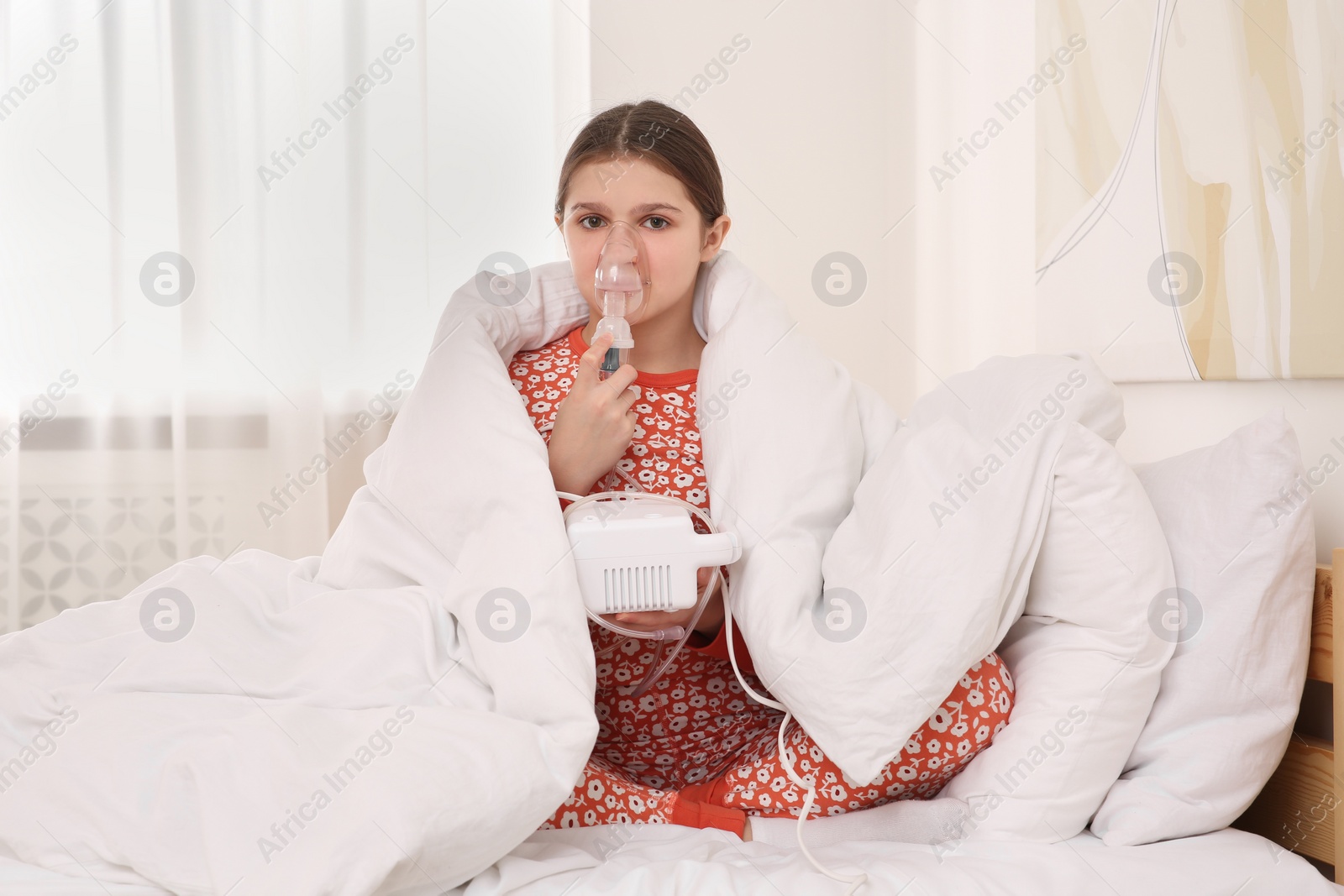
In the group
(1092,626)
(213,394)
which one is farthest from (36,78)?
(1092,626)

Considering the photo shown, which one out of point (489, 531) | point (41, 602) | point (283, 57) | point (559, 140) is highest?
point (283, 57)

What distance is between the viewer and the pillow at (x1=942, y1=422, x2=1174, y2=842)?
0.85m

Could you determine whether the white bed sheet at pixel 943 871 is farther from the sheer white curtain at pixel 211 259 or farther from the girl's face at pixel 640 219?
the sheer white curtain at pixel 211 259

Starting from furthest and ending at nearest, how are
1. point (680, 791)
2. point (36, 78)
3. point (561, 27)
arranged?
point (561, 27)
point (36, 78)
point (680, 791)

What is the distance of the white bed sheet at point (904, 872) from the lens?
73 centimetres

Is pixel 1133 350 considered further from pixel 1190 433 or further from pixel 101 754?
pixel 101 754

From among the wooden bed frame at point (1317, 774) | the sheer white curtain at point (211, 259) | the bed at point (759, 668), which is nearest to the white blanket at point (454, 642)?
the bed at point (759, 668)

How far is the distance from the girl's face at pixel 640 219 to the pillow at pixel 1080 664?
20.6 inches

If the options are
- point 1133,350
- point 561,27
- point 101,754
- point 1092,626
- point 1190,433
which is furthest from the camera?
point 561,27

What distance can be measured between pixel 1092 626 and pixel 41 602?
2176 mm

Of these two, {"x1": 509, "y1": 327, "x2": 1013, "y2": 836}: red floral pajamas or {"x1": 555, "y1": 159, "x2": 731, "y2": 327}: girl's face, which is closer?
{"x1": 509, "y1": 327, "x2": 1013, "y2": 836}: red floral pajamas

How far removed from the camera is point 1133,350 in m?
1.35

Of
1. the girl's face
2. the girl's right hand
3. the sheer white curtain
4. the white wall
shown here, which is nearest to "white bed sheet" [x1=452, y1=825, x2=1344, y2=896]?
the girl's right hand

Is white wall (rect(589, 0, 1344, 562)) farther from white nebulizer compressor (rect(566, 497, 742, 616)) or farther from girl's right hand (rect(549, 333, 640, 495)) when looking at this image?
white nebulizer compressor (rect(566, 497, 742, 616))
